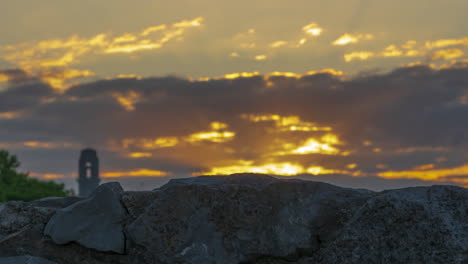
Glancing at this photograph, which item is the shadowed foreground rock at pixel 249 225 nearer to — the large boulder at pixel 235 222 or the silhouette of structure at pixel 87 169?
the large boulder at pixel 235 222

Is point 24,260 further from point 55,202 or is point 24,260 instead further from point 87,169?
point 87,169

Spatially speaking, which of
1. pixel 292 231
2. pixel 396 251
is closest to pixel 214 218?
pixel 292 231

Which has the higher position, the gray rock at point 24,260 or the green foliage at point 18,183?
the green foliage at point 18,183

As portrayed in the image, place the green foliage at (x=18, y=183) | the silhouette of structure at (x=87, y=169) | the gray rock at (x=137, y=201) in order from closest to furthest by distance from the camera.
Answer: the gray rock at (x=137, y=201) → the green foliage at (x=18, y=183) → the silhouette of structure at (x=87, y=169)

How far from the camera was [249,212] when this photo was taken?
5.10 m

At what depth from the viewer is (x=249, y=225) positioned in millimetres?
5086

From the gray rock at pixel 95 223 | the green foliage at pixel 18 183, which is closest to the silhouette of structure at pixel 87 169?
the green foliage at pixel 18 183

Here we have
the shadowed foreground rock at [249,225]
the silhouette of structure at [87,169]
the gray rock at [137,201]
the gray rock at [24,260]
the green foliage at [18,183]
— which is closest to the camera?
the shadowed foreground rock at [249,225]

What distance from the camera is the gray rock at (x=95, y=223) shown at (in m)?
5.19

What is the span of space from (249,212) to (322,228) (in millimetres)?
616

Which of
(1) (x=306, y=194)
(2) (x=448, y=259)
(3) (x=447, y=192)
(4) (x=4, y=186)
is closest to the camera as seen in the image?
(2) (x=448, y=259)

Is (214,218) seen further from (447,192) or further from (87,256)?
(447,192)

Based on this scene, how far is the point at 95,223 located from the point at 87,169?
516ft

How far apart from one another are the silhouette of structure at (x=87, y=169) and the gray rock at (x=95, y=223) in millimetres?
154912
